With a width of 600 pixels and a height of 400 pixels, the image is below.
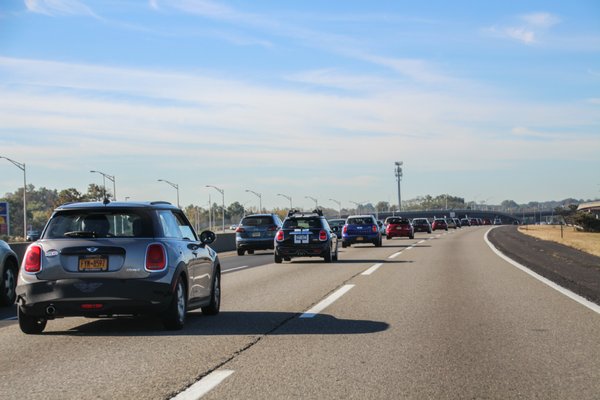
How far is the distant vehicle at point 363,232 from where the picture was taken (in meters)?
36.2

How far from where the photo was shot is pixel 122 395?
20.1 feet

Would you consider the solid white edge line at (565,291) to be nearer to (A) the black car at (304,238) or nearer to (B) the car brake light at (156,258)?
(A) the black car at (304,238)

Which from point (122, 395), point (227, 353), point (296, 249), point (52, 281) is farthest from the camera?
point (296, 249)

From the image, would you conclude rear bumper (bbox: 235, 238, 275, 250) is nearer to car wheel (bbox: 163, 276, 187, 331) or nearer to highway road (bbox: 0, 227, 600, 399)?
highway road (bbox: 0, 227, 600, 399)

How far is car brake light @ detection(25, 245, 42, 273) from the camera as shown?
30.8ft

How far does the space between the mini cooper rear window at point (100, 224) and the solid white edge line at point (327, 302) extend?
262 cm

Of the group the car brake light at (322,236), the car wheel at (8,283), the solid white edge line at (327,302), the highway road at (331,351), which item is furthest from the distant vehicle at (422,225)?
the car wheel at (8,283)

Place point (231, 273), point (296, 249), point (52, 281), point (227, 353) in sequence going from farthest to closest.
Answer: point (296, 249) → point (231, 273) → point (52, 281) → point (227, 353)

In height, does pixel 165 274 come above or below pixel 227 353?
above

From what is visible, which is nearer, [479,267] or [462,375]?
[462,375]

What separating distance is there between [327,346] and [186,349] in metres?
1.43

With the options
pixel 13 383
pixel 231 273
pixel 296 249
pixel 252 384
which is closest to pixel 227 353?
pixel 252 384

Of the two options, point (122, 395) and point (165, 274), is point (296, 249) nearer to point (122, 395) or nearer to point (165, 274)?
point (165, 274)

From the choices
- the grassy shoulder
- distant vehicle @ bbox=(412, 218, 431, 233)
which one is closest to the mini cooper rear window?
the grassy shoulder
